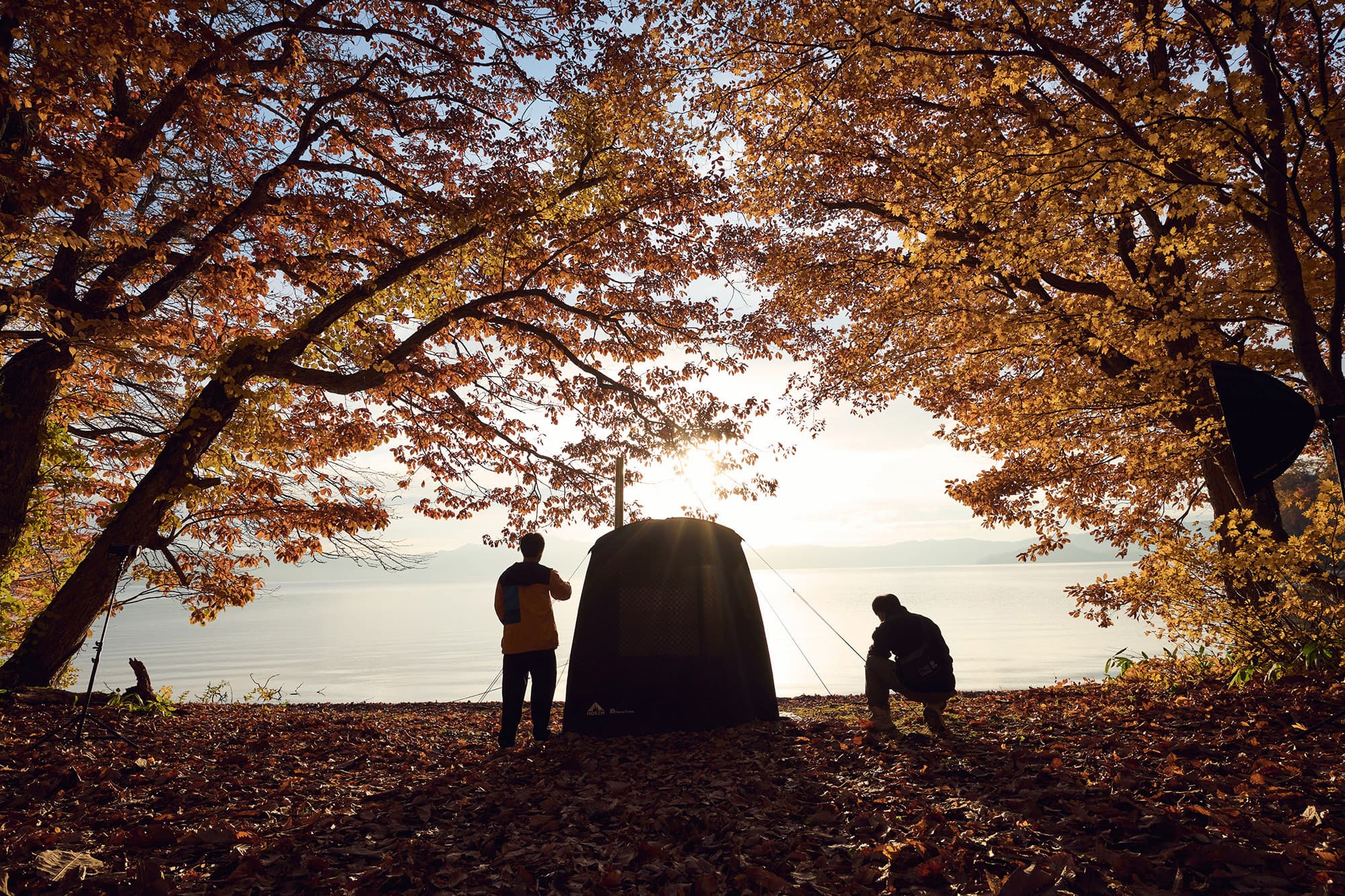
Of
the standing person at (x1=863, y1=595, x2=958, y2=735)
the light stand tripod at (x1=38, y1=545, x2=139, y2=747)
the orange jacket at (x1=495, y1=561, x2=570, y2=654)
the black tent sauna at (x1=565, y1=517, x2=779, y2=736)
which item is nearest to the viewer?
the light stand tripod at (x1=38, y1=545, x2=139, y2=747)

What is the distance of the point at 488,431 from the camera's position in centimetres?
1334

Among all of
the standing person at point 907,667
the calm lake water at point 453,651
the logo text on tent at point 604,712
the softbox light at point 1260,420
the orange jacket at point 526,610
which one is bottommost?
the calm lake water at point 453,651

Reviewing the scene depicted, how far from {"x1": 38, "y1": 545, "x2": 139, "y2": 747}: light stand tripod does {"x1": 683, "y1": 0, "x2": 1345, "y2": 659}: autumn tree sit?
902 centimetres

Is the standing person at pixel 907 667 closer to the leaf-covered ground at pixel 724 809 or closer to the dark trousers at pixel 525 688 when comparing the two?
the leaf-covered ground at pixel 724 809

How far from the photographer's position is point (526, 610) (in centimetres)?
749

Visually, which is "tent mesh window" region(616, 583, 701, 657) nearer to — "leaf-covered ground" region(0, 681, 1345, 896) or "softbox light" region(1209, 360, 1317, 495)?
"leaf-covered ground" region(0, 681, 1345, 896)

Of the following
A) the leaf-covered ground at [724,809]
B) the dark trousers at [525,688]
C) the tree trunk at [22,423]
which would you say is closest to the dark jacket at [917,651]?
the leaf-covered ground at [724,809]

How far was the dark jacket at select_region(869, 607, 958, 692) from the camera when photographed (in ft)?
22.2

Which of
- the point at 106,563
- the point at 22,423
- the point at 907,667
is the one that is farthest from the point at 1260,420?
the point at 22,423

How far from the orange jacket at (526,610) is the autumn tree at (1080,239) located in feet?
19.3

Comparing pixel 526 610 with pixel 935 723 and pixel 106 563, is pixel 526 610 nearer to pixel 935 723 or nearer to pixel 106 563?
pixel 935 723

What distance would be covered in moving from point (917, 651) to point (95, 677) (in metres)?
8.95

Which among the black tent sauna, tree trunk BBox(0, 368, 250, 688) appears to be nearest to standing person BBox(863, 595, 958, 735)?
the black tent sauna

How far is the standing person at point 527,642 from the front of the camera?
293 inches
